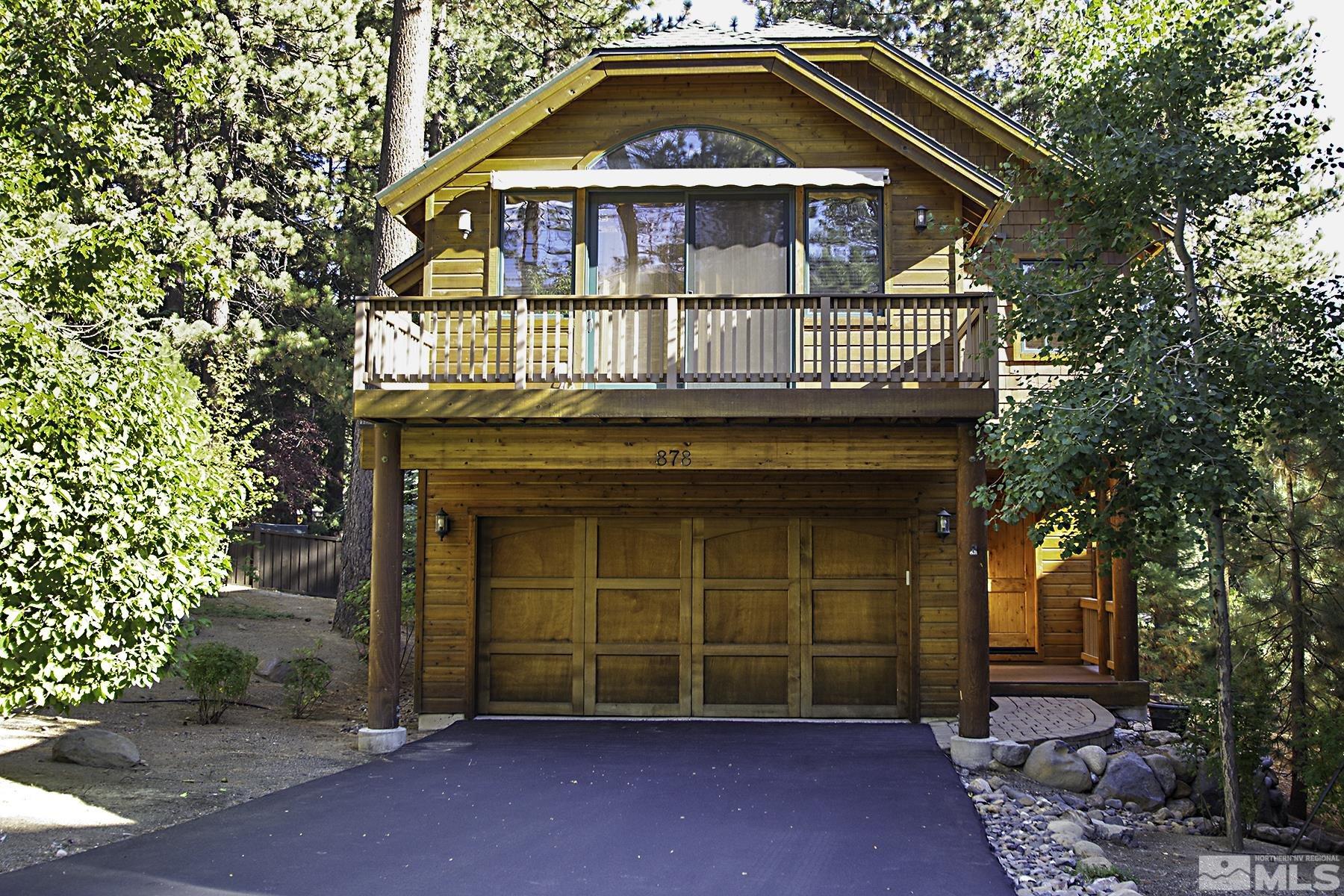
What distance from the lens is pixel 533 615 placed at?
12266 mm

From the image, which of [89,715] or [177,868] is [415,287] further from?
[177,868]

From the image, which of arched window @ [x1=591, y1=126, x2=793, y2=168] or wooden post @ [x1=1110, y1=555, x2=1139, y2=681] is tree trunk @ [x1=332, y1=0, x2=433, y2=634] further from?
wooden post @ [x1=1110, y1=555, x2=1139, y2=681]

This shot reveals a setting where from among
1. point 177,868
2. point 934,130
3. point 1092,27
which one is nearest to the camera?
point 177,868

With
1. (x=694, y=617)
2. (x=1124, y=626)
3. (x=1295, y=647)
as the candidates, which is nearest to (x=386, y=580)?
(x=694, y=617)

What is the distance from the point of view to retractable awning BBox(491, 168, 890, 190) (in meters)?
11.6

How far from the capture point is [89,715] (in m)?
11.9

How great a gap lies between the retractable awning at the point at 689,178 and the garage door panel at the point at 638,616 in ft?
14.5

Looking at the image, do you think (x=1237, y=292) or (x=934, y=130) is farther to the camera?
(x=934, y=130)

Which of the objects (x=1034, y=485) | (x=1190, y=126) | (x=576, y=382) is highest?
(x=1190, y=126)

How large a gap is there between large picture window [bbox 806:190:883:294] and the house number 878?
265 cm

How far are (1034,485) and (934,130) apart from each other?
9.17 meters

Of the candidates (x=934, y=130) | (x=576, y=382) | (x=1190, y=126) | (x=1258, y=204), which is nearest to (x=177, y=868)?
(x=576, y=382)

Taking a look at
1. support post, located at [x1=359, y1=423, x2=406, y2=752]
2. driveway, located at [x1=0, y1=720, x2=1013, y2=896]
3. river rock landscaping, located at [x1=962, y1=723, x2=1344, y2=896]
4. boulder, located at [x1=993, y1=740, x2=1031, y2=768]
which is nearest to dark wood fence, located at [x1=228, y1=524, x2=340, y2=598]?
support post, located at [x1=359, y1=423, x2=406, y2=752]

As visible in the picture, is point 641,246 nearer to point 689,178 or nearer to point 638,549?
point 689,178
